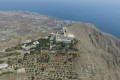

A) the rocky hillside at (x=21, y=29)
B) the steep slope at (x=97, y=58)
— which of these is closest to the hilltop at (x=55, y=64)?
the steep slope at (x=97, y=58)

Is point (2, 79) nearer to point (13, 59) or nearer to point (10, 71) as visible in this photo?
point (10, 71)

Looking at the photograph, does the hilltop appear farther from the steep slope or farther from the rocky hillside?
the rocky hillside

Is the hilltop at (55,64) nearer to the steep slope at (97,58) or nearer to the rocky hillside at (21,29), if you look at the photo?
the steep slope at (97,58)

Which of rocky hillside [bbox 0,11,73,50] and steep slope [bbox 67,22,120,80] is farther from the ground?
rocky hillside [bbox 0,11,73,50]

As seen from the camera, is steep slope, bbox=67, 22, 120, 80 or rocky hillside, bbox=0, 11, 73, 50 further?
rocky hillside, bbox=0, 11, 73, 50

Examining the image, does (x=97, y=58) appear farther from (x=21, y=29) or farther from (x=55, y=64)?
(x=21, y=29)

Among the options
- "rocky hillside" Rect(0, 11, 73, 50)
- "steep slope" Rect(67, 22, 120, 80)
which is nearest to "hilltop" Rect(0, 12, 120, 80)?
"steep slope" Rect(67, 22, 120, 80)

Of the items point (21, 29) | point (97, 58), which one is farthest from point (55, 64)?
point (21, 29)

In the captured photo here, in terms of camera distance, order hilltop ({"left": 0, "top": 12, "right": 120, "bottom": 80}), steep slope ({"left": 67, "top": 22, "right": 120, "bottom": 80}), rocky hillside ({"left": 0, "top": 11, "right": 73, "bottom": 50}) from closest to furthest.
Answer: hilltop ({"left": 0, "top": 12, "right": 120, "bottom": 80}) → steep slope ({"left": 67, "top": 22, "right": 120, "bottom": 80}) → rocky hillside ({"left": 0, "top": 11, "right": 73, "bottom": 50})

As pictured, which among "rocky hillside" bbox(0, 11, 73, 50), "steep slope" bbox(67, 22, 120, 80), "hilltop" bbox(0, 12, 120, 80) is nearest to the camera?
"hilltop" bbox(0, 12, 120, 80)
